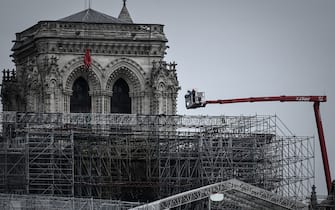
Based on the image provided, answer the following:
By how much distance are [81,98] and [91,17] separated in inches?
224

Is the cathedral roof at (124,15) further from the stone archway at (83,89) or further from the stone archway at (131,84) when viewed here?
the stone archway at (83,89)

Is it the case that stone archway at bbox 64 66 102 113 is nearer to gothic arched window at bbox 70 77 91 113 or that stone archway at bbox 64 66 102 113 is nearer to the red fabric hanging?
gothic arched window at bbox 70 77 91 113

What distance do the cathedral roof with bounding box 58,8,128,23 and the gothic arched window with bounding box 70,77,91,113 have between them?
3.98m

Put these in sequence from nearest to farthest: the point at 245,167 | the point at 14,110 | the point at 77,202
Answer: the point at 77,202
the point at 245,167
the point at 14,110

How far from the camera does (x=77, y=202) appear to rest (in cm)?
10662

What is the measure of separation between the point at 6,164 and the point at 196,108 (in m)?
16.3

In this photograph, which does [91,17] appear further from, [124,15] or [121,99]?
[121,99]

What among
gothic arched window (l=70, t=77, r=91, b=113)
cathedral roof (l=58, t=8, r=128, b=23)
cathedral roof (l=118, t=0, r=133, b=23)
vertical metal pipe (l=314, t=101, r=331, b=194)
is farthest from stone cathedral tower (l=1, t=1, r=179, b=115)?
vertical metal pipe (l=314, t=101, r=331, b=194)

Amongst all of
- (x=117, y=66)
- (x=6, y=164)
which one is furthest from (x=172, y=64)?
(x=6, y=164)

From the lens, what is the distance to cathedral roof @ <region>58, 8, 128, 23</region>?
12112 centimetres

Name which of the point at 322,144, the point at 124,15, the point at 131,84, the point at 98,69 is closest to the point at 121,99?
the point at 131,84

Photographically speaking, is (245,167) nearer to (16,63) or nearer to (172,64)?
(172,64)

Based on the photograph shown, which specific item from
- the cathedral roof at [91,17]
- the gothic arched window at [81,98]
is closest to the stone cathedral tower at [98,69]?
the gothic arched window at [81,98]

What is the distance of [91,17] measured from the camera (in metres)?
122
